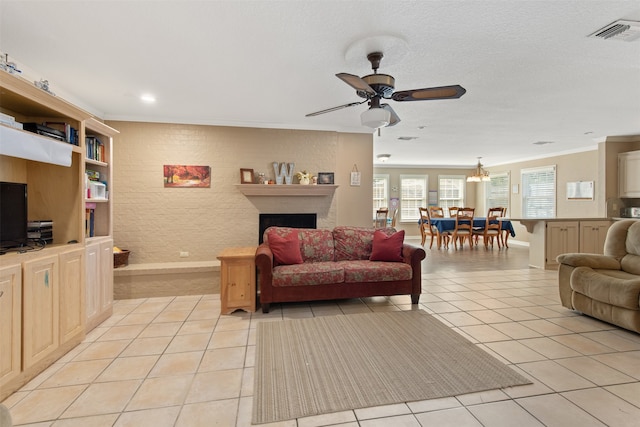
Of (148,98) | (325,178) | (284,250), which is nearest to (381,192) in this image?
(325,178)

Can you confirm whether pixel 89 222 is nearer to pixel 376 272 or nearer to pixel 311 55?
pixel 311 55

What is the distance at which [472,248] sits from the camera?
811 centimetres

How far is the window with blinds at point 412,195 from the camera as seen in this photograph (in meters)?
10.2

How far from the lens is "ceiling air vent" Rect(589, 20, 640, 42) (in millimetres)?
2181

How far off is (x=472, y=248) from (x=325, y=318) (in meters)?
6.17

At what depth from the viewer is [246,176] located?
15.6ft

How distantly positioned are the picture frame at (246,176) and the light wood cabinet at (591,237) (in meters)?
5.89

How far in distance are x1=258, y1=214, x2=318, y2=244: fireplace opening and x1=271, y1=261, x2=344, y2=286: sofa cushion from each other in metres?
1.36

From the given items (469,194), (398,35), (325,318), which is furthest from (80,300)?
(469,194)

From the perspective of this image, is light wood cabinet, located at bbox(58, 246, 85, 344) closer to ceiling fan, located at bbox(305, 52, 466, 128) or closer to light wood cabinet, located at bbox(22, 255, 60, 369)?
→ light wood cabinet, located at bbox(22, 255, 60, 369)

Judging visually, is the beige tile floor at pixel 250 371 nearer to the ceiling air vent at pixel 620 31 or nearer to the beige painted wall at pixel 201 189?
the beige painted wall at pixel 201 189

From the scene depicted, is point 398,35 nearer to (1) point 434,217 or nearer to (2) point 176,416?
(2) point 176,416

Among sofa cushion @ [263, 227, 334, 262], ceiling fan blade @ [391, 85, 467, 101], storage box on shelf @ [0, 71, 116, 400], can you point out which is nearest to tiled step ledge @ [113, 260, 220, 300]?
storage box on shelf @ [0, 71, 116, 400]

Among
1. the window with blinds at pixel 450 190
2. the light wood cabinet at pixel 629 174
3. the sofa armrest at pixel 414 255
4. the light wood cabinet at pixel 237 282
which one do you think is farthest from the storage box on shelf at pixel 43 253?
the window with blinds at pixel 450 190
